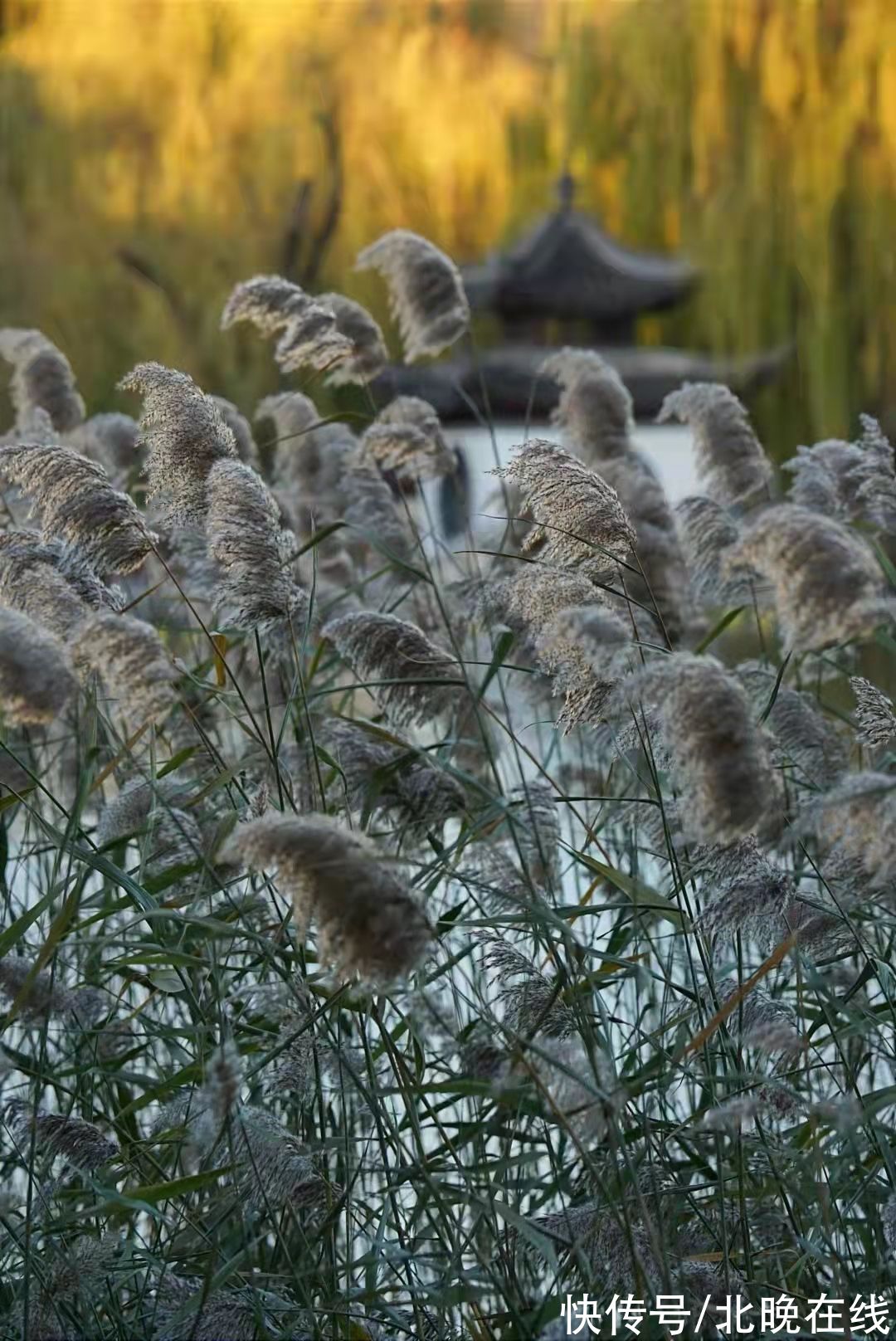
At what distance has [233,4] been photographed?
11.8 meters

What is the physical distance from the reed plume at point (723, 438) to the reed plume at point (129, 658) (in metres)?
1.02

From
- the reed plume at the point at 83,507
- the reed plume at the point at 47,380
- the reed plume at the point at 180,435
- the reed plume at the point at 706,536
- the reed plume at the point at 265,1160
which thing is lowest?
the reed plume at the point at 265,1160

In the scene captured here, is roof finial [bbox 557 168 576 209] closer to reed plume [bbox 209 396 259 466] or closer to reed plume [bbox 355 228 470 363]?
reed plume [bbox 209 396 259 466]

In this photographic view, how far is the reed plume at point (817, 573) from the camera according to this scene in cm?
117

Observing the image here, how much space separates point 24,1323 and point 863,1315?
692 millimetres

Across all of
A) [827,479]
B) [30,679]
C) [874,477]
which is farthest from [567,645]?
[827,479]

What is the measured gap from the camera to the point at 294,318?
73.5 inches

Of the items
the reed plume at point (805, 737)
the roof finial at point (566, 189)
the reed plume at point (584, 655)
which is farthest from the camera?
the roof finial at point (566, 189)

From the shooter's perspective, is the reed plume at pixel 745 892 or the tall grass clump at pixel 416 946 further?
the reed plume at pixel 745 892

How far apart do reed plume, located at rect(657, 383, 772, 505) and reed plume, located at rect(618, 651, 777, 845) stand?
1063 mm

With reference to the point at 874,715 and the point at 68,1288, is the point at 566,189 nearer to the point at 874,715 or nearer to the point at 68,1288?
the point at 874,715

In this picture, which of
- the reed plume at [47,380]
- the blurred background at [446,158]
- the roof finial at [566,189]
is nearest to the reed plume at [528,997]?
the reed plume at [47,380]

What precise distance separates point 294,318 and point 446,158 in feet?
33.8

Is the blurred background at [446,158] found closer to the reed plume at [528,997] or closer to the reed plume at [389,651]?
the reed plume at [389,651]
